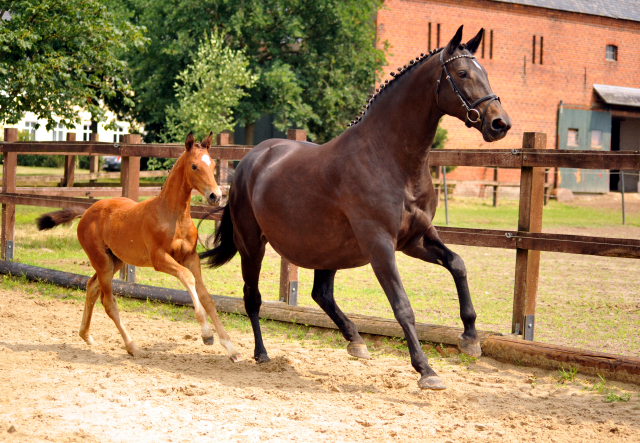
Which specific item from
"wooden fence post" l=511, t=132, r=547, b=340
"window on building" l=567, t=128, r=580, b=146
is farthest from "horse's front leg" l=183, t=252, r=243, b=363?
"window on building" l=567, t=128, r=580, b=146

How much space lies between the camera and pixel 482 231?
5594 millimetres

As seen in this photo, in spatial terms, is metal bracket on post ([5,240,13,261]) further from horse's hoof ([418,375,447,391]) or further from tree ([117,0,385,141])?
tree ([117,0,385,141])

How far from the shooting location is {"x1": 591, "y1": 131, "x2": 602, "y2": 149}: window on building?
32094 mm

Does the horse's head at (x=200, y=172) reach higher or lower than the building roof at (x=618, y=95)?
lower

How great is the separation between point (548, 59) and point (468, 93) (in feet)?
96.9

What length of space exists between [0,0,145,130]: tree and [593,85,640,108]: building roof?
86.8ft

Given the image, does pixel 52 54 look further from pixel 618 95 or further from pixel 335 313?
pixel 618 95

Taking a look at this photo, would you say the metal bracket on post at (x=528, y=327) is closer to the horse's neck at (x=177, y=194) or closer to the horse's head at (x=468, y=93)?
the horse's head at (x=468, y=93)

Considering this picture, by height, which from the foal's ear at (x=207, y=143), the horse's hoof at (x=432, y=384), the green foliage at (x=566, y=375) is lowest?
the green foliage at (x=566, y=375)

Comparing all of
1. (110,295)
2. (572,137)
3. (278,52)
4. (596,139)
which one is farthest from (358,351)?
(596,139)

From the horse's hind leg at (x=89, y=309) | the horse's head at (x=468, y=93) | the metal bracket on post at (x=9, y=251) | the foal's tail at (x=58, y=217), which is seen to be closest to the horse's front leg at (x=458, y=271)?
the horse's head at (x=468, y=93)

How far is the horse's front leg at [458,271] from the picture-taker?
4512 mm

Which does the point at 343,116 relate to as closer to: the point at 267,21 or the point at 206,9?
the point at 267,21

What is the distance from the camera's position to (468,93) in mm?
4031
